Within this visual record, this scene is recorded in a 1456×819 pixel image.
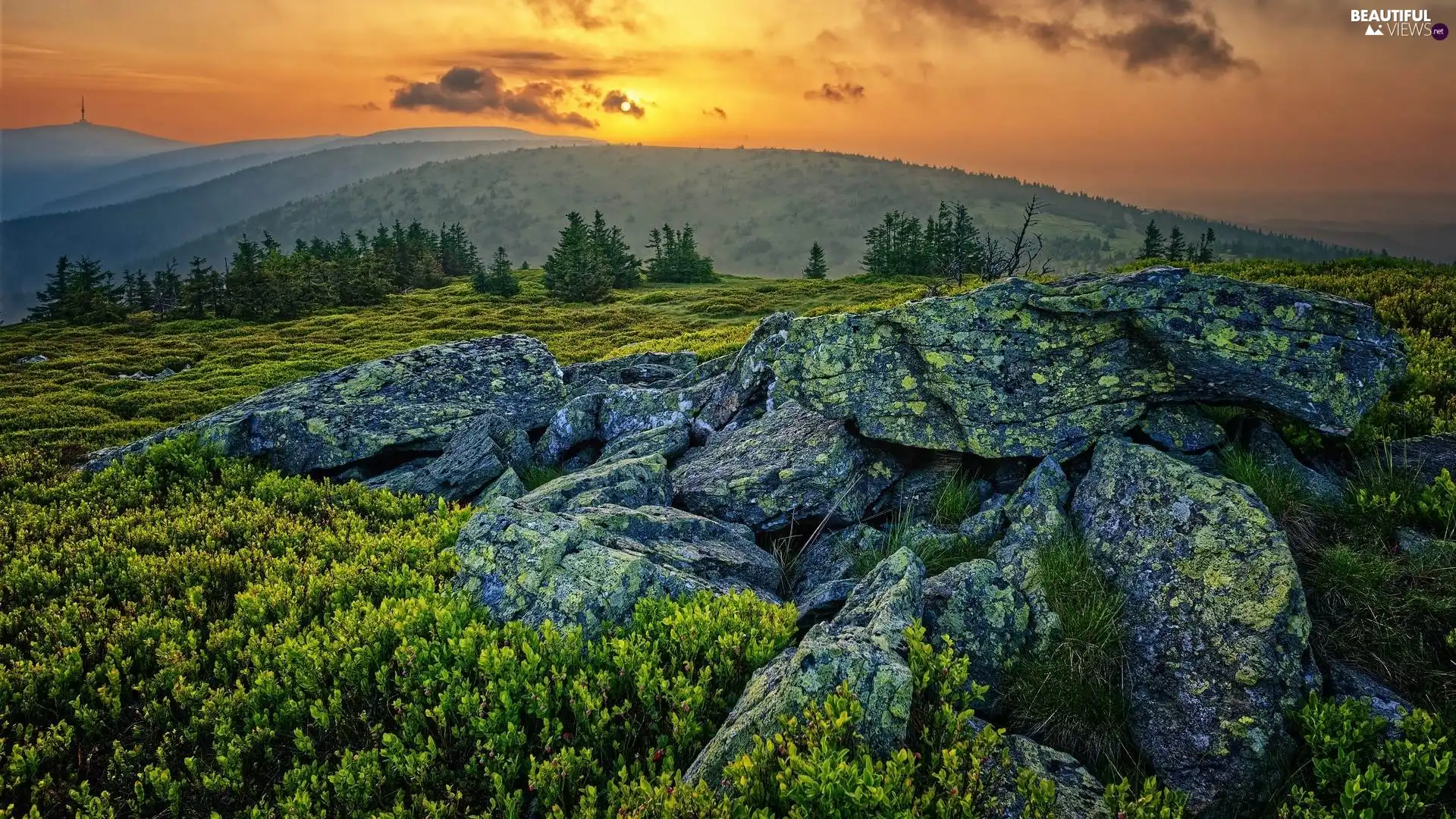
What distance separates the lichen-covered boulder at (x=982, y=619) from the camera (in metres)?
6.52

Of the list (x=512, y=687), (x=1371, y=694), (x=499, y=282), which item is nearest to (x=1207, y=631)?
(x=1371, y=694)

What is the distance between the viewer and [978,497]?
9953 millimetres

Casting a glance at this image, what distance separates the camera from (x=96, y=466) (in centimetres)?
1470

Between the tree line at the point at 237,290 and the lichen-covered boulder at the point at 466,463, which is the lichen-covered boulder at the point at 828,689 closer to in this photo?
the lichen-covered boulder at the point at 466,463

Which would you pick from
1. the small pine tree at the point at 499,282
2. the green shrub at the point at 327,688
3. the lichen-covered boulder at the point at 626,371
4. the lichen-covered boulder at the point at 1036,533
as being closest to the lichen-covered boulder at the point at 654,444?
the green shrub at the point at 327,688

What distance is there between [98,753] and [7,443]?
1593 inches

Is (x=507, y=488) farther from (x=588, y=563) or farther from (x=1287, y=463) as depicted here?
(x=1287, y=463)

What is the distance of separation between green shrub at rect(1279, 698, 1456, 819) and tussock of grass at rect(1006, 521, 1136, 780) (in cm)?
122

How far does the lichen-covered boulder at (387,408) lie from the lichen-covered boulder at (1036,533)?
11873 mm

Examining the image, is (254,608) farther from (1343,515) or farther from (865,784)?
(1343,515)

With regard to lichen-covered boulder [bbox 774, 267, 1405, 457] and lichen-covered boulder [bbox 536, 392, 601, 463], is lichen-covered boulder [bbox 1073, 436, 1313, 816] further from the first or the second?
lichen-covered boulder [bbox 536, 392, 601, 463]

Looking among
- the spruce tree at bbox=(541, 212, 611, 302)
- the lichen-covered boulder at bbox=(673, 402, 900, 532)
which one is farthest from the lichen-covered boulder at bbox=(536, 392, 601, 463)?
the spruce tree at bbox=(541, 212, 611, 302)

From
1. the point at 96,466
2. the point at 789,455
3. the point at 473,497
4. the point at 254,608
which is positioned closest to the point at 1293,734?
the point at 789,455

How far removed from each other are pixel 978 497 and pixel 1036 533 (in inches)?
76.3
